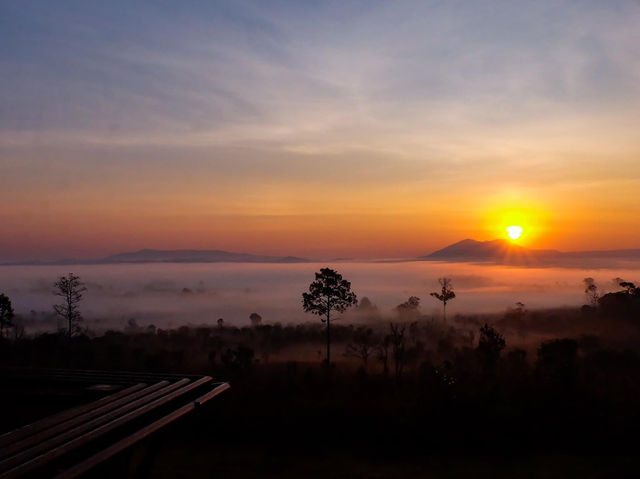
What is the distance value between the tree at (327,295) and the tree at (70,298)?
16.9 meters

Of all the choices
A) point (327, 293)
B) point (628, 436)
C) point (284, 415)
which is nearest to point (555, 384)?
point (628, 436)

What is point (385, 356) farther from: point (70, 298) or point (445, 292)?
point (445, 292)

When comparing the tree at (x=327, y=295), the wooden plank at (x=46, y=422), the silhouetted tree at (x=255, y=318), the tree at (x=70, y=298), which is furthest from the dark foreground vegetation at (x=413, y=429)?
the silhouetted tree at (x=255, y=318)

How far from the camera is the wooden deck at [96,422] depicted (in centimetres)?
238

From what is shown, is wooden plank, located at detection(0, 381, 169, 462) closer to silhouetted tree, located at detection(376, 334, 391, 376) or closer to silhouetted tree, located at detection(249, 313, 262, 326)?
silhouetted tree, located at detection(376, 334, 391, 376)

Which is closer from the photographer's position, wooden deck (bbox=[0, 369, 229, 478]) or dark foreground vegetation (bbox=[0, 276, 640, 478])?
wooden deck (bbox=[0, 369, 229, 478])

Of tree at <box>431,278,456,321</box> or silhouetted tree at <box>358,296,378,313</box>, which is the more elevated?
tree at <box>431,278,456,321</box>

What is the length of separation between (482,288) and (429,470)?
195 meters

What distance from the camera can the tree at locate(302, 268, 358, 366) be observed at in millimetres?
40281

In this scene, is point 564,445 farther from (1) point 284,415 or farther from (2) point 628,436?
(1) point 284,415

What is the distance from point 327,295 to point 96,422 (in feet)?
124

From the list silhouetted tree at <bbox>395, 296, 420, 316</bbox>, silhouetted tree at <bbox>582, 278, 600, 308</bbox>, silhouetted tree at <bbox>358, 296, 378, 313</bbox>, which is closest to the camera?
silhouetted tree at <bbox>582, 278, 600, 308</bbox>

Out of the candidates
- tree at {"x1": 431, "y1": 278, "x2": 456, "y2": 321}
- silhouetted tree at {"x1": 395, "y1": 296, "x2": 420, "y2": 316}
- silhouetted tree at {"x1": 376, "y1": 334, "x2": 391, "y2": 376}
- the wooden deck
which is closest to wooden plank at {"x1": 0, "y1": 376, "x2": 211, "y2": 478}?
the wooden deck

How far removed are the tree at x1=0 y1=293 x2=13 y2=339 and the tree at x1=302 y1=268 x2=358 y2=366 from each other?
18.8 meters
